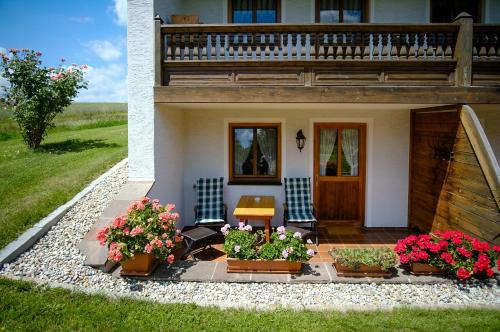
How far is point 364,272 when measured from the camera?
15.3 ft

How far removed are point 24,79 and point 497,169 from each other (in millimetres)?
11799

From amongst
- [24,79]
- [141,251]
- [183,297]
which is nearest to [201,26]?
[141,251]

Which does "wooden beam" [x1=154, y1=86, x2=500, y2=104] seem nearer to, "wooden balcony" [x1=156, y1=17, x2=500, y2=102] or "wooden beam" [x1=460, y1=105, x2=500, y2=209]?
"wooden balcony" [x1=156, y1=17, x2=500, y2=102]

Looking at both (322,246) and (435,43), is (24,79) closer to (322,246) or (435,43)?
(322,246)

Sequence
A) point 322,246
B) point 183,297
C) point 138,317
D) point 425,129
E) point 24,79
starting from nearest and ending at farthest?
1. point 138,317
2. point 183,297
3. point 322,246
4. point 425,129
5. point 24,79

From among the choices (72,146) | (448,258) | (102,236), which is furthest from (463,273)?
(72,146)

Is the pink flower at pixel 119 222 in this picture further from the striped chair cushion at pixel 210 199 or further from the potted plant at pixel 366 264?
the potted plant at pixel 366 264

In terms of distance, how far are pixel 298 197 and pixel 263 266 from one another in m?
2.67

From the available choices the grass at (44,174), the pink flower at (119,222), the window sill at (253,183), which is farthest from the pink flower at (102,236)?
the window sill at (253,183)

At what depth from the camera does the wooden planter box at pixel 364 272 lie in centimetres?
462

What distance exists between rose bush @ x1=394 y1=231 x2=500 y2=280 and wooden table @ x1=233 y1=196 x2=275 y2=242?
2.17 m

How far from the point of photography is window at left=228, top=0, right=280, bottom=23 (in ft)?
24.8

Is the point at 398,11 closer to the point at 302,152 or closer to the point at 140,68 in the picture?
the point at 302,152

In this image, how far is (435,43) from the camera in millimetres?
5504
